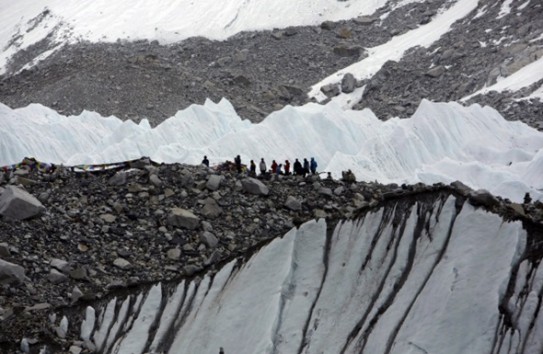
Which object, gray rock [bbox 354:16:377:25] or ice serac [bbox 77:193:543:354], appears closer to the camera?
ice serac [bbox 77:193:543:354]

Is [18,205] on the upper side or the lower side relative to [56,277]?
upper

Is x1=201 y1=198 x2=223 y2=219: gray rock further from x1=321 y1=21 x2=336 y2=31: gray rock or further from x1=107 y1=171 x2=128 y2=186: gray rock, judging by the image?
x1=321 y1=21 x2=336 y2=31: gray rock

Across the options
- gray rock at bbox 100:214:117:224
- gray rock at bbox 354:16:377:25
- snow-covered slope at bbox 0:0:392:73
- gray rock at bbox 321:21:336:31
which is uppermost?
snow-covered slope at bbox 0:0:392:73

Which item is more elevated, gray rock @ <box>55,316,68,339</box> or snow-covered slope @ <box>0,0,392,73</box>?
snow-covered slope @ <box>0,0,392,73</box>

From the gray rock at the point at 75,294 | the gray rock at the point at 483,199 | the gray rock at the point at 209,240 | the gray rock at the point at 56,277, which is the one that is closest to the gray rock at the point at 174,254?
the gray rock at the point at 209,240

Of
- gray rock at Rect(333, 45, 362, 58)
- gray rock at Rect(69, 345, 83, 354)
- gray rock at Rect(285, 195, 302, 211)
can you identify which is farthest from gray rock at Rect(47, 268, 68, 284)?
gray rock at Rect(333, 45, 362, 58)

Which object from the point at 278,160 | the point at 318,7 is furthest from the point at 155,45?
the point at 278,160

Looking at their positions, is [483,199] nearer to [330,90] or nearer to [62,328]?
[62,328]

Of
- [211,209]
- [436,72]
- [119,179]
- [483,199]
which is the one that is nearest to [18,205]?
[119,179]
